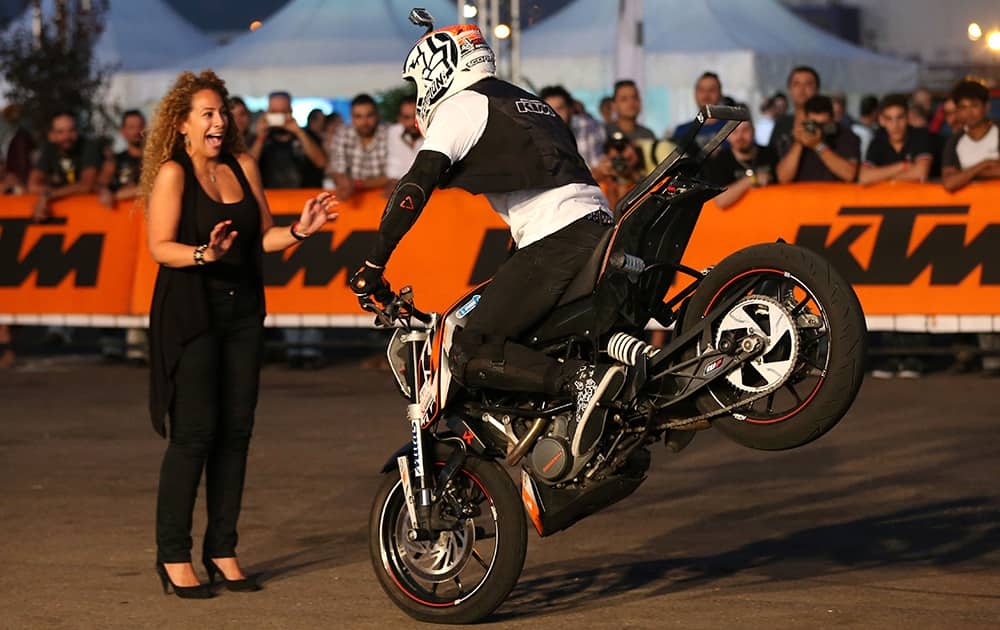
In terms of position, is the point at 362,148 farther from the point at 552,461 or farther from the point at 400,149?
the point at 552,461

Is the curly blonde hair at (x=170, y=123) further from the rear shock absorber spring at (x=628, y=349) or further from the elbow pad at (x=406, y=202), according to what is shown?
the rear shock absorber spring at (x=628, y=349)

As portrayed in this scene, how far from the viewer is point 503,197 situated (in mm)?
6777

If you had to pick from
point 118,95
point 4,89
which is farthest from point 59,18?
point 118,95

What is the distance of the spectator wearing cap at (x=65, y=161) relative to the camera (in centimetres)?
1597

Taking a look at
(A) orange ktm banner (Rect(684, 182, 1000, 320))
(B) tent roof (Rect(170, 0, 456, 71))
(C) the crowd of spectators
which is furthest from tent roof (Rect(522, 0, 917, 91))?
(A) orange ktm banner (Rect(684, 182, 1000, 320))

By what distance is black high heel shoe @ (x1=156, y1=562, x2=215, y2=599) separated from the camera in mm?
7223

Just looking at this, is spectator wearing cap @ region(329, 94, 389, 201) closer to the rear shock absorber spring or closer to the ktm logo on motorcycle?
the rear shock absorber spring

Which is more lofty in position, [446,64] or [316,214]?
[446,64]

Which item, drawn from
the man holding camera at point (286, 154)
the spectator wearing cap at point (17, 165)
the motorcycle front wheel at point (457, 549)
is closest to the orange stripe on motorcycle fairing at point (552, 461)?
the motorcycle front wheel at point (457, 549)

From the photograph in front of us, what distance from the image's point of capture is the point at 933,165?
14453mm

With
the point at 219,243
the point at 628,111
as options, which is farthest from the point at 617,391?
the point at 628,111

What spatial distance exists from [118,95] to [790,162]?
2009 centimetres

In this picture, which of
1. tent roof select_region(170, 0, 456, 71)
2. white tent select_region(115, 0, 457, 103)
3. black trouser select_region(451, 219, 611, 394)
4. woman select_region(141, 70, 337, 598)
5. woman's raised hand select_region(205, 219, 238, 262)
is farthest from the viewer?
tent roof select_region(170, 0, 456, 71)

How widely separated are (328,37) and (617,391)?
24.5 meters
